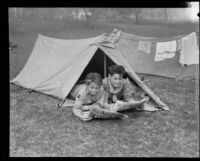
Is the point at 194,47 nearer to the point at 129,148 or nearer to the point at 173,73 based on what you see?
the point at 173,73

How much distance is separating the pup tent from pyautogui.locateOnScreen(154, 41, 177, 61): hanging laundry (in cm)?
168

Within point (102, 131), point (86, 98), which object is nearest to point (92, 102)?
point (86, 98)

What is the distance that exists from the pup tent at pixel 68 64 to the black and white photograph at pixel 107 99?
0.02 meters

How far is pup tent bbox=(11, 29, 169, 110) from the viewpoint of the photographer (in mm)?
5172

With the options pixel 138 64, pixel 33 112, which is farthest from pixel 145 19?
pixel 33 112

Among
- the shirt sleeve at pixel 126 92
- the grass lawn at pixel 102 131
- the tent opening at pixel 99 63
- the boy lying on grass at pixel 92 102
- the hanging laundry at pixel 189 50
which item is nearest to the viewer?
the grass lawn at pixel 102 131

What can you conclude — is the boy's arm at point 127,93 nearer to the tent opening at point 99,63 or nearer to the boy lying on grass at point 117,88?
the boy lying on grass at point 117,88

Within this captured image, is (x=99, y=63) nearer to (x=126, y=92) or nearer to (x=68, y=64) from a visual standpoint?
(x=68, y=64)

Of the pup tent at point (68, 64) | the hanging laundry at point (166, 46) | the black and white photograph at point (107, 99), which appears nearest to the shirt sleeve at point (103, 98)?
the black and white photograph at point (107, 99)

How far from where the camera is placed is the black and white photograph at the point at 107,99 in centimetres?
360

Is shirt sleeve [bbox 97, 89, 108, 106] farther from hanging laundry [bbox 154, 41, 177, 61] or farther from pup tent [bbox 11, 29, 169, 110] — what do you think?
hanging laundry [bbox 154, 41, 177, 61]

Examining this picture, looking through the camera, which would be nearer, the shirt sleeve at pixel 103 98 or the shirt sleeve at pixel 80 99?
the shirt sleeve at pixel 80 99

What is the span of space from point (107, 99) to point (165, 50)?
10.9 feet

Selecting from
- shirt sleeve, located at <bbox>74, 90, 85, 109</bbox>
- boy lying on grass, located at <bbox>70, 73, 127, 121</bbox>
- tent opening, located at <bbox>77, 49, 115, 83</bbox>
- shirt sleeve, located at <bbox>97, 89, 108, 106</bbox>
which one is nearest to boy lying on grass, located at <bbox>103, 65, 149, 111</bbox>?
shirt sleeve, located at <bbox>97, 89, 108, 106</bbox>
